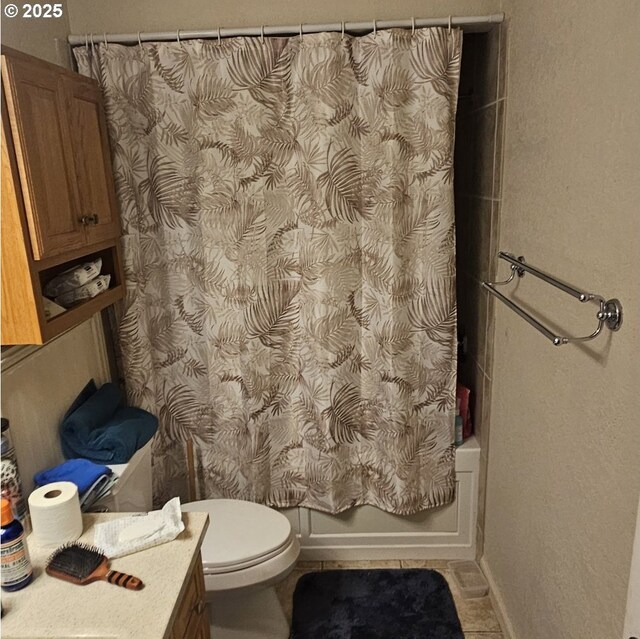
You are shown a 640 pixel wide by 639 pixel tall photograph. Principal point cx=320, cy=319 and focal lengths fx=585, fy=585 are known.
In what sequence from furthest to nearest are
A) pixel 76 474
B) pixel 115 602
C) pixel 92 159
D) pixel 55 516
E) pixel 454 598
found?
pixel 454 598 < pixel 92 159 < pixel 76 474 < pixel 55 516 < pixel 115 602

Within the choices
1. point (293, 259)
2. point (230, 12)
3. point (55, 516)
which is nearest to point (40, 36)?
point (230, 12)

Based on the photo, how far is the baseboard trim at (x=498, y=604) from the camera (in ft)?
6.25

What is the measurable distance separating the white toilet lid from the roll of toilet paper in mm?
497

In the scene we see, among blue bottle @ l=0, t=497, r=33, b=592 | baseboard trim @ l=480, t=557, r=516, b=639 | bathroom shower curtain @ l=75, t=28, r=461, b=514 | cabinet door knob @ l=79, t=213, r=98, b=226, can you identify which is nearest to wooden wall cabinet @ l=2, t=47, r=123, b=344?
cabinet door knob @ l=79, t=213, r=98, b=226

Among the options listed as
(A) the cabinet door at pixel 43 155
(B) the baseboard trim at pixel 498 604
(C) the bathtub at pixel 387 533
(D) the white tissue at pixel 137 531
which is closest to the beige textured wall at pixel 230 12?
(A) the cabinet door at pixel 43 155

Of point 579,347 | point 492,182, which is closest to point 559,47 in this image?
point 492,182

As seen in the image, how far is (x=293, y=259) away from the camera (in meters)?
2.04

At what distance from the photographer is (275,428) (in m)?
2.21

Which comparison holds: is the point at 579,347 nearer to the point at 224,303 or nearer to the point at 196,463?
the point at 224,303

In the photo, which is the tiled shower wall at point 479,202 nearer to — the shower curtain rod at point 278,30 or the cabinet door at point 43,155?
the shower curtain rod at point 278,30

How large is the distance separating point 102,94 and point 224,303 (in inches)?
30.8

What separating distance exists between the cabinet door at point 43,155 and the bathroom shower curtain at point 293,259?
0.44 m

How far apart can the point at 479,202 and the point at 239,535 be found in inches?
55.5

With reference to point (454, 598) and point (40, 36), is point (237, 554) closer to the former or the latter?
point (454, 598)
